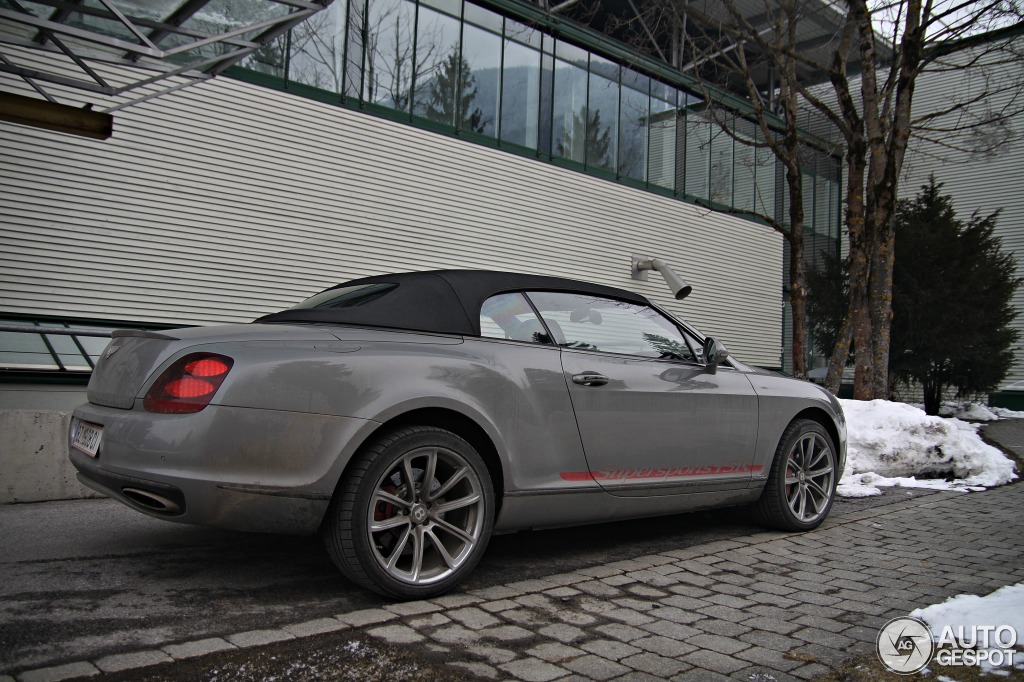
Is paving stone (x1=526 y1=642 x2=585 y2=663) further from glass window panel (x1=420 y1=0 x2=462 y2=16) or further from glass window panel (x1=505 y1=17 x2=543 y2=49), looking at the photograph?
glass window panel (x1=505 y1=17 x2=543 y2=49)

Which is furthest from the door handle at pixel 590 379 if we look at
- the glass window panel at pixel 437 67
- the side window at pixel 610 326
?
the glass window panel at pixel 437 67

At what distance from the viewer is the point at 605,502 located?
411 centimetres

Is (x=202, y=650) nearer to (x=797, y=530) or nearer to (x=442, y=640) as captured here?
(x=442, y=640)

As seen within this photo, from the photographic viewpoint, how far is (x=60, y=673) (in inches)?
97.7

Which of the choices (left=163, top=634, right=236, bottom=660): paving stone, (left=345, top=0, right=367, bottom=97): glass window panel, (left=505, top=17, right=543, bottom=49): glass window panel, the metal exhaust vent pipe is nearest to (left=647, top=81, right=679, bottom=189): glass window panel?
the metal exhaust vent pipe

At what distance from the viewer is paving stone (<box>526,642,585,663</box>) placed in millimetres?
2830

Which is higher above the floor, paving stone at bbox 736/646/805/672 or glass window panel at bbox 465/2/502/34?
glass window panel at bbox 465/2/502/34

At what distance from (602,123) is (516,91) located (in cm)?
258

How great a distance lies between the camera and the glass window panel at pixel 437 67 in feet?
42.9

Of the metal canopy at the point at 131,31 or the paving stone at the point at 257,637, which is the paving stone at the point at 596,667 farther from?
the metal canopy at the point at 131,31

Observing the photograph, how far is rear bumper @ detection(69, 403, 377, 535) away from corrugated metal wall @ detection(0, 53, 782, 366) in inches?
298

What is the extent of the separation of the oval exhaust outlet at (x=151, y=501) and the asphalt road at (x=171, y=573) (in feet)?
1.36

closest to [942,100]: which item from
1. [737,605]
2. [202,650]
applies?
[737,605]

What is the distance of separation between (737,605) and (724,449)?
52.0 inches
